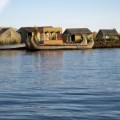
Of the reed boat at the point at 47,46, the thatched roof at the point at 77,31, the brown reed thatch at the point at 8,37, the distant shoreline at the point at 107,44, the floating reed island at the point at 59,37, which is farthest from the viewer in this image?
the thatched roof at the point at 77,31

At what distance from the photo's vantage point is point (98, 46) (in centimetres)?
10250

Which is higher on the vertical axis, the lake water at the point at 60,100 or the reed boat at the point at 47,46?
the reed boat at the point at 47,46

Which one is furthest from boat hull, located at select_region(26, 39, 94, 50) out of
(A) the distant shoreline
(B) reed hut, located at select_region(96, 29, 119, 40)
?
(B) reed hut, located at select_region(96, 29, 119, 40)

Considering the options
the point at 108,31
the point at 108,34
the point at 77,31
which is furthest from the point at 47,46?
the point at 108,31

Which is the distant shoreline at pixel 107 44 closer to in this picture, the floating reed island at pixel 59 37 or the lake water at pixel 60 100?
the floating reed island at pixel 59 37

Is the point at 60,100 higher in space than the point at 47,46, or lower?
lower

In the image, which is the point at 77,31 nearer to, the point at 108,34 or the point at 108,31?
the point at 108,34

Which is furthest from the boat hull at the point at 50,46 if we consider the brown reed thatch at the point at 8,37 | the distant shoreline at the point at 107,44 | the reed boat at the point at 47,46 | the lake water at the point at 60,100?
the lake water at the point at 60,100

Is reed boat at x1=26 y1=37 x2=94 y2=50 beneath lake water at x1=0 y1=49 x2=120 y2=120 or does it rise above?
above

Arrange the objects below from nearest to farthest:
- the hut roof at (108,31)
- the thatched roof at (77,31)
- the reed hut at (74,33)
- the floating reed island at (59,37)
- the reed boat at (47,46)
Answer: the reed boat at (47,46) < the floating reed island at (59,37) < the reed hut at (74,33) < the thatched roof at (77,31) < the hut roof at (108,31)

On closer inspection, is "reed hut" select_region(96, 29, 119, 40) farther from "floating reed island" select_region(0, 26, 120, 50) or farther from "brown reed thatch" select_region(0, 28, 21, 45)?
"brown reed thatch" select_region(0, 28, 21, 45)

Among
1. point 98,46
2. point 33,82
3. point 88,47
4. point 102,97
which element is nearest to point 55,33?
point 88,47

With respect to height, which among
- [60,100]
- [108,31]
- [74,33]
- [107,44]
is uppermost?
[108,31]

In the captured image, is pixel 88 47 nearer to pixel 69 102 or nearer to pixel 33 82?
pixel 33 82
